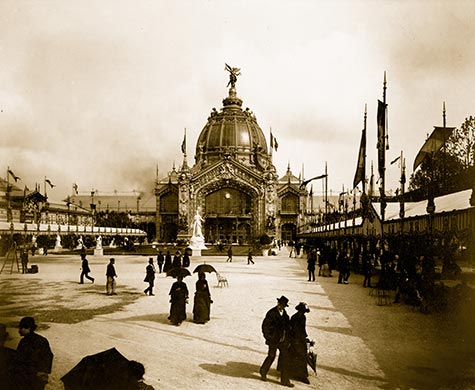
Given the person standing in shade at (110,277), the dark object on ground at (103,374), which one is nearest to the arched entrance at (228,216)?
the person standing in shade at (110,277)

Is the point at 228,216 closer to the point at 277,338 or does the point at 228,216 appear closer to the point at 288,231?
the point at 288,231

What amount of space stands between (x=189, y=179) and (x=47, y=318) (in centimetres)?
7099

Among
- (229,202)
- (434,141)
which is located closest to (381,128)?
(434,141)

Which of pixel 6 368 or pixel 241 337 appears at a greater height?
pixel 6 368

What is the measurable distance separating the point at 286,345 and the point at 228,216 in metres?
73.7

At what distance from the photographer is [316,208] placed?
11344 cm

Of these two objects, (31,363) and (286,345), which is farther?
(286,345)

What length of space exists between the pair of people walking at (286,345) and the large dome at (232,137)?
8309cm

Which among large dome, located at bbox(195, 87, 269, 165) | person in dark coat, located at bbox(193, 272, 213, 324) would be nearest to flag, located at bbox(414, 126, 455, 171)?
person in dark coat, located at bbox(193, 272, 213, 324)

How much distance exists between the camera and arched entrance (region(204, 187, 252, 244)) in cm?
8106

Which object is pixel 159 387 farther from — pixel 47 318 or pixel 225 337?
pixel 47 318

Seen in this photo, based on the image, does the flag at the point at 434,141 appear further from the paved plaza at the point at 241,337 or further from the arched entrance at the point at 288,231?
the arched entrance at the point at 288,231

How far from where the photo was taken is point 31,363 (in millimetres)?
5605

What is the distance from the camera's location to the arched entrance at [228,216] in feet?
266
